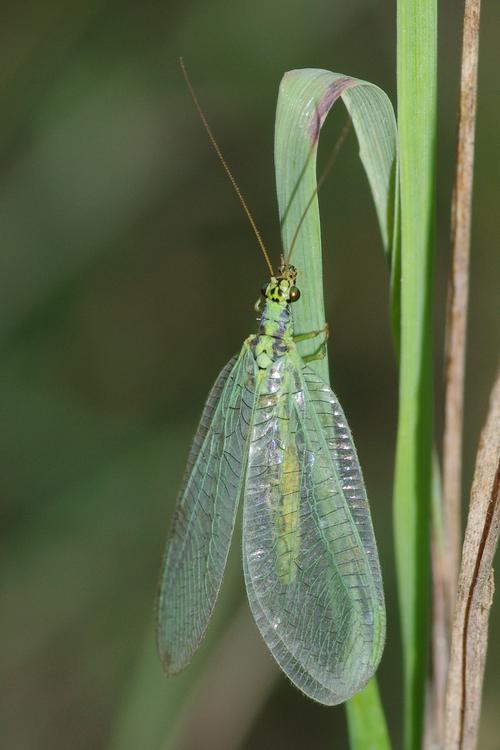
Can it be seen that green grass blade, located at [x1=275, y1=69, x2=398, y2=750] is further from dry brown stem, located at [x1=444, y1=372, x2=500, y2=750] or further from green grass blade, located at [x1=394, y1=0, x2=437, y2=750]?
dry brown stem, located at [x1=444, y1=372, x2=500, y2=750]

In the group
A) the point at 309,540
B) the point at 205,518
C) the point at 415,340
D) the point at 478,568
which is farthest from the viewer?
the point at 205,518

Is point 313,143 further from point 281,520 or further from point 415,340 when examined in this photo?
point 281,520

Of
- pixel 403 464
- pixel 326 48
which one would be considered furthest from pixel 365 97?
pixel 326 48

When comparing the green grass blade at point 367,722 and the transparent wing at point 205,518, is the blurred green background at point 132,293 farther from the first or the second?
the green grass blade at point 367,722

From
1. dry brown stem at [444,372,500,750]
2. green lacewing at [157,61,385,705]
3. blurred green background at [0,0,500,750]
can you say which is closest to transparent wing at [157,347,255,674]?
green lacewing at [157,61,385,705]

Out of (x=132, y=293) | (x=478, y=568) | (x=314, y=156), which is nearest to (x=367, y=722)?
(x=478, y=568)

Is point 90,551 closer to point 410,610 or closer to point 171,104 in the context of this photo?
point 171,104
